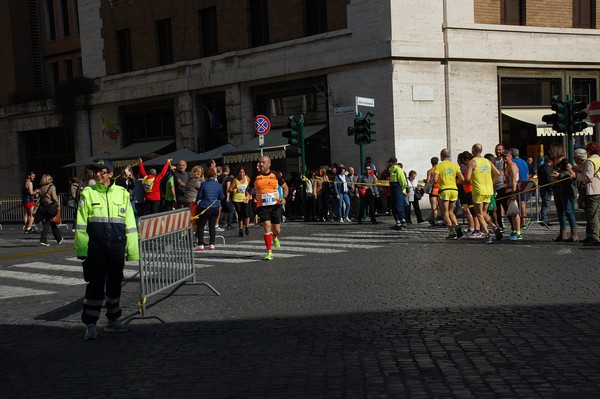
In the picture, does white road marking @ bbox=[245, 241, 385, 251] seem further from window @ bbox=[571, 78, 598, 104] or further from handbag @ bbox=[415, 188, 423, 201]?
window @ bbox=[571, 78, 598, 104]

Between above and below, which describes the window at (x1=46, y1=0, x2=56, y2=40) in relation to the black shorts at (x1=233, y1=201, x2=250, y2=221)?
above

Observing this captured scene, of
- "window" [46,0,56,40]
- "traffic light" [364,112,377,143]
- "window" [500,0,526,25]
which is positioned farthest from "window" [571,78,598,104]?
"window" [46,0,56,40]

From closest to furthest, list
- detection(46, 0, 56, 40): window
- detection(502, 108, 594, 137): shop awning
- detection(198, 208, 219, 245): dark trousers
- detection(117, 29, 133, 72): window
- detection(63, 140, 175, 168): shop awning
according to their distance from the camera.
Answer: detection(198, 208, 219, 245): dark trousers < detection(502, 108, 594, 137): shop awning < detection(63, 140, 175, 168): shop awning < detection(117, 29, 133, 72): window < detection(46, 0, 56, 40): window

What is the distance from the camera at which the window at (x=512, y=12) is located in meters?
28.6

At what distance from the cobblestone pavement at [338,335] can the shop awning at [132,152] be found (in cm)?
2174

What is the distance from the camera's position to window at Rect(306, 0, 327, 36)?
95.5 feet

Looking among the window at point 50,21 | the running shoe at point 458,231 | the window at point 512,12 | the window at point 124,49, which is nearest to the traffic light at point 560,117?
the running shoe at point 458,231

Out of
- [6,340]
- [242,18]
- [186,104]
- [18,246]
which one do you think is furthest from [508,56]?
[6,340]

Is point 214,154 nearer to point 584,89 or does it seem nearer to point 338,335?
point 584,89

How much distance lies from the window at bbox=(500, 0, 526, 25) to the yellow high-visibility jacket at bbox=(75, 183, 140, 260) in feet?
75.7

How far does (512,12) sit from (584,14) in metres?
3.06

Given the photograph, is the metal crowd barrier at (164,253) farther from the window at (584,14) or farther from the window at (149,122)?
the window at (149,122)

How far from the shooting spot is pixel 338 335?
7.63 m

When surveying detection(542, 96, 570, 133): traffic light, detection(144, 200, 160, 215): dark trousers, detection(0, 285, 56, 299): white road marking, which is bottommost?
detection(0, 285, 56, 299): white road marking
